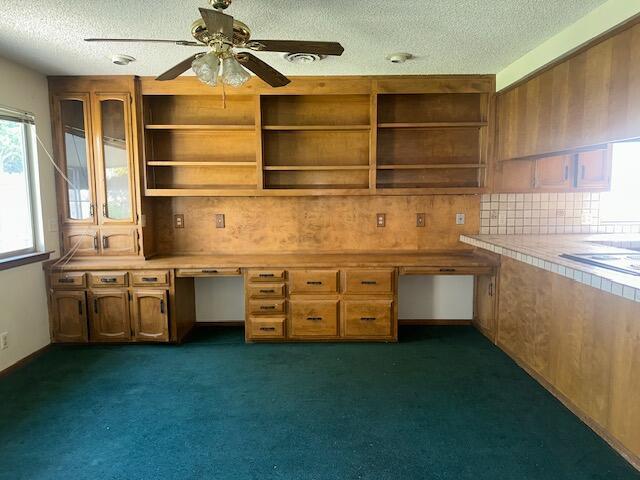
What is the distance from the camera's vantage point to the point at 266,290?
337cm

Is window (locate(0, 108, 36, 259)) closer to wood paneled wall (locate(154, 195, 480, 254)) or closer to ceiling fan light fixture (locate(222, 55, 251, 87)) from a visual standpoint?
wood paneled wall (locate(154, 195, 480, 254))

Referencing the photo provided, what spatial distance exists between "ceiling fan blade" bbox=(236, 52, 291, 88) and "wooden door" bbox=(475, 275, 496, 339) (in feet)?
8.14

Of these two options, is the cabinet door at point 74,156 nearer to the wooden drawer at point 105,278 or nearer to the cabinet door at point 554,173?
the wooden drawer at point 105,278

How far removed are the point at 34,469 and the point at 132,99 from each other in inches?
111

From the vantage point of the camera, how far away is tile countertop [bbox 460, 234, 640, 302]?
169 centimetres

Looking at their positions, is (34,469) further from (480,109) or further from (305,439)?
(480,109)

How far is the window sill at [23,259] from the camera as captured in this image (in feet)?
9.34

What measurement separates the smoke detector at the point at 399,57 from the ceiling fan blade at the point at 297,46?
108 cm

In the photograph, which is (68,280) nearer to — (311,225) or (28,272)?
(28,272)

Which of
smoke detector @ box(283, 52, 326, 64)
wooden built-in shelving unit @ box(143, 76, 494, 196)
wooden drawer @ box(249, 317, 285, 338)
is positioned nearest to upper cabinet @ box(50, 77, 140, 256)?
wooden built-in shelving unit @ box(143, 76, 494, 196)

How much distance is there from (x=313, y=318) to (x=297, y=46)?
2217 mm

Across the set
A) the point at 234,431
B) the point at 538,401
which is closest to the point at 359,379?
the point at 234,431

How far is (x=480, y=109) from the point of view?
3627 millimetres

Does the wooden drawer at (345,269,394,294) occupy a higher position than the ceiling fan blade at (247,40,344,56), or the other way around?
the ceiling fan blade at (247,40,344,56)
